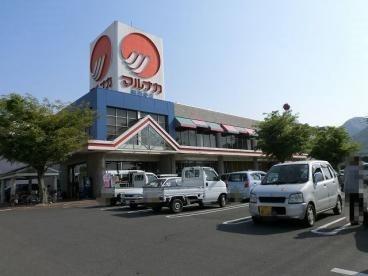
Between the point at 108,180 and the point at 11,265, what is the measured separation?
64.6 feet

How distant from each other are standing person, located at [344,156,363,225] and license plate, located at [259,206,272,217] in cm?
215

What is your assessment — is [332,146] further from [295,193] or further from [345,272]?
[345,272]

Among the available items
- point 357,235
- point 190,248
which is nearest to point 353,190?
point 357,235

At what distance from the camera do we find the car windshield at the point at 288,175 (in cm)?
1199

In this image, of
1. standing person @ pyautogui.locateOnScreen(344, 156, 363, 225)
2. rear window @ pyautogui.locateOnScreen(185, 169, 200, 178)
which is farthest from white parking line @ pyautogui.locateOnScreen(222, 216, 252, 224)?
rear window @ pyautogui.locateOnScreen(185, 169, 200, 178)

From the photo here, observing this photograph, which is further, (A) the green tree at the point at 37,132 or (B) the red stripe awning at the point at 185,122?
(B) the red stripe awning at the point at 185,122

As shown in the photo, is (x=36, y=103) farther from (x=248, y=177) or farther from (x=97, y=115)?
(x=248, y=177)

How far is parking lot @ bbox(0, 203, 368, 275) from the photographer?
718cm

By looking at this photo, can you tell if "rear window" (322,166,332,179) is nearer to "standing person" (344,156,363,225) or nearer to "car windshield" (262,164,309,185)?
"car windshield" (262,164,309,185)

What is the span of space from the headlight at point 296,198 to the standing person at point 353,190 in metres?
1.26

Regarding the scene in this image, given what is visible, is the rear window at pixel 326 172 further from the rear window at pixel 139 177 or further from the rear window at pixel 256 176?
the rear window at pixel 139 177

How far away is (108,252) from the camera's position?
885 centimetres

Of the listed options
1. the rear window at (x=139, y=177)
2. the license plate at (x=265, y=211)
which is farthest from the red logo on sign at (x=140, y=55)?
the license plate at (x=265, y=211)

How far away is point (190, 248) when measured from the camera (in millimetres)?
8953
